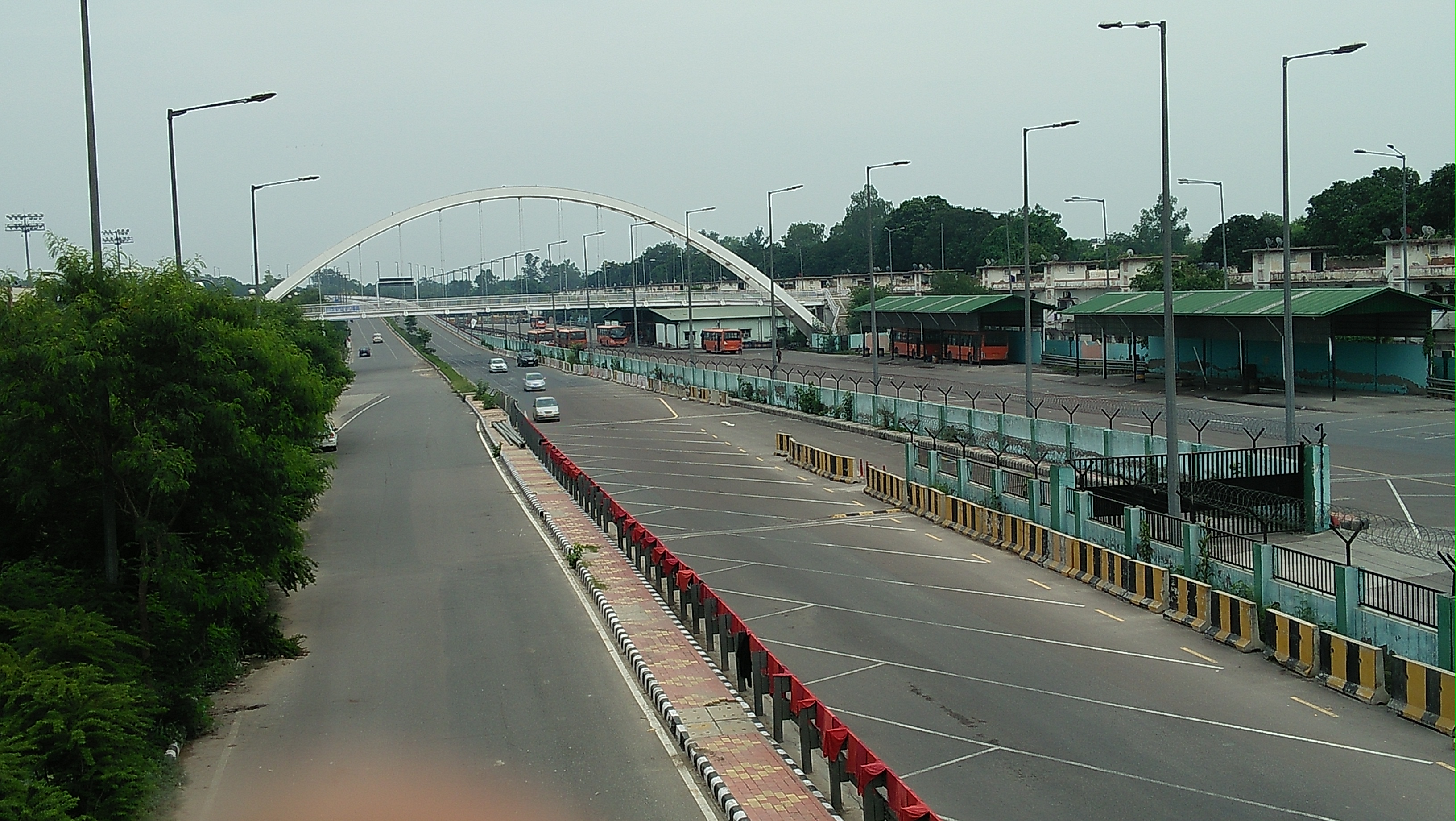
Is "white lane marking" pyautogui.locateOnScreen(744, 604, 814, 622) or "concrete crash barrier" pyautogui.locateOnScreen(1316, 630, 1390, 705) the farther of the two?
"white lane marking" pyautogui.locateOnScreen(744, 604, 814, 622)

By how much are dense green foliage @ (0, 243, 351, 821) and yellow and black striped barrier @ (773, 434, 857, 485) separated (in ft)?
62.1

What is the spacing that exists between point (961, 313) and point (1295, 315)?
29.2 m

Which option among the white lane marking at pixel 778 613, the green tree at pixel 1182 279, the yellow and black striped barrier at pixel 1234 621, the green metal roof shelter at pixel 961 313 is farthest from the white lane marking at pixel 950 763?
the green tree at pixel 1182 279

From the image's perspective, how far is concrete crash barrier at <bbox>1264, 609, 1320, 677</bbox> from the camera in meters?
15.8

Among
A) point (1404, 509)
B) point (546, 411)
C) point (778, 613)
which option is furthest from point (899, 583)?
point (546, 411)

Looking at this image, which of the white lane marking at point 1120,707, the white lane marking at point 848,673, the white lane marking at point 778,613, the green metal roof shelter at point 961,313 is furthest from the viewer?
the green metal roof shelter at point 961,313

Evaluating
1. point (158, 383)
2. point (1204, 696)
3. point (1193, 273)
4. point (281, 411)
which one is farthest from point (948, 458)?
point (1193, 273)

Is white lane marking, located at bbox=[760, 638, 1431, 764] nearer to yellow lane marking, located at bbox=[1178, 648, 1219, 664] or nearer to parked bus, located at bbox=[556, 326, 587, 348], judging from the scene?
yellow lane marking, located at bbox=[1178, 648, 1219, 664]

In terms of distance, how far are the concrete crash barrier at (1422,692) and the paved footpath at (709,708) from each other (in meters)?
7.06

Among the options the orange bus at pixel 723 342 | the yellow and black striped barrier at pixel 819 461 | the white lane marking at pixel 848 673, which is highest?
the orange bus at pixel 723 342

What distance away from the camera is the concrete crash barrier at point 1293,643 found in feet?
52.0

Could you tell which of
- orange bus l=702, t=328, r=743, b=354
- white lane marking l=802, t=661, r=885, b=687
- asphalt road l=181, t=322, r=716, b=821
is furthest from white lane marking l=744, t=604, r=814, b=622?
orange bus l=702, t=328, r=743, b=354

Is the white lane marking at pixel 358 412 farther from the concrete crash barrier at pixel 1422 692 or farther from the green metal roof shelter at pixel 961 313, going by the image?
the concrete crash barrier at pixel 1422 692

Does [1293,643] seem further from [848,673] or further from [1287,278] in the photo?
[1287,278]
